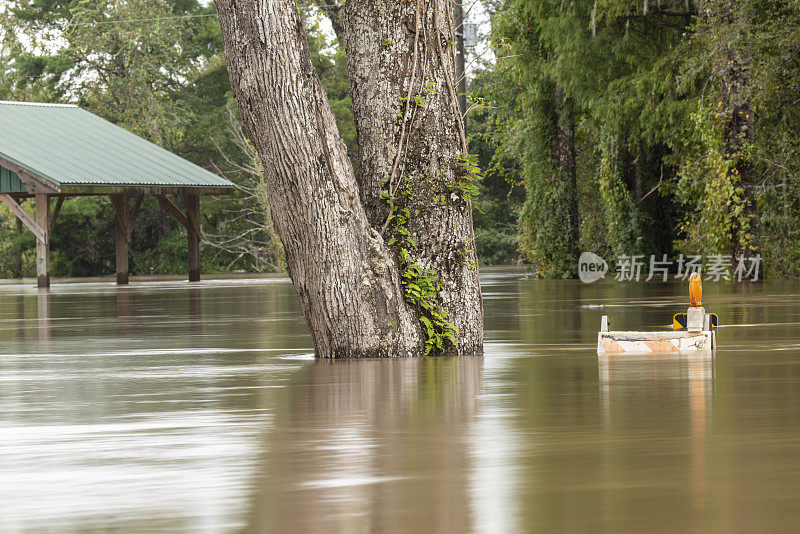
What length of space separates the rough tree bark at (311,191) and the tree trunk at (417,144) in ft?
1.22

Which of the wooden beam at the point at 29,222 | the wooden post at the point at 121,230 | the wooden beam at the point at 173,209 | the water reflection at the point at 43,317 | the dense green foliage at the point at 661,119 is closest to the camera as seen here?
the water reflection at the point at 43,317

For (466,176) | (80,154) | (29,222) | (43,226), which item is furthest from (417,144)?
(80,154)

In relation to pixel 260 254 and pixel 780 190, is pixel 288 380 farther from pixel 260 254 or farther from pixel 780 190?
pixel 260 254

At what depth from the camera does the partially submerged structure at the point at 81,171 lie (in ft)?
110

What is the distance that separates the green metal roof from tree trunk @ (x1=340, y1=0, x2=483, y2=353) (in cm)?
2456

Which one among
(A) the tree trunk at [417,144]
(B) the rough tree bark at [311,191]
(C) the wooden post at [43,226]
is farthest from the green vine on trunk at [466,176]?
(C) the wooden post at [43,226]

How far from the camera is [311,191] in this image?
882 centimetres

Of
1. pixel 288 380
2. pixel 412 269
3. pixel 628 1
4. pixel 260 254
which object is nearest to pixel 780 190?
pixel 628 1

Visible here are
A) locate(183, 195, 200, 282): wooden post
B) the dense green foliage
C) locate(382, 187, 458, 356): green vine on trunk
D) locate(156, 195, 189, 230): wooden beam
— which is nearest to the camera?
locate(382, 187, 458, 356): green vine on trunk

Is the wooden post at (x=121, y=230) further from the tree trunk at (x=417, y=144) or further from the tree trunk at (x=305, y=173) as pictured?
the tree trunk at (x=305, y=173)

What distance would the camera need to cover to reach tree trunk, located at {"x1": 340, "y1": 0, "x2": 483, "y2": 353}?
934cm

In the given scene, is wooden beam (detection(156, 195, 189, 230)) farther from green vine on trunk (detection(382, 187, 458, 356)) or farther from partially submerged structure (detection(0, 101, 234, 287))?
green vine on trunk (detection(382, 187, 458, 356))

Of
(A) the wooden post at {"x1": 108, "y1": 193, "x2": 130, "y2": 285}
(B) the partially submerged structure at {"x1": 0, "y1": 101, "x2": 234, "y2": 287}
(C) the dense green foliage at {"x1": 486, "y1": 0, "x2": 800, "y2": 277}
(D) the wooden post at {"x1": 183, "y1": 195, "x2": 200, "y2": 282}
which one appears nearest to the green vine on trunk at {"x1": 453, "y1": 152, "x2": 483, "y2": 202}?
(C) the dense green foliage at {"x1": 486, "y1": 0, "x2": 800, "y2": 277}

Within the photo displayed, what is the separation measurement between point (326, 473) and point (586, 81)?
2362cm
